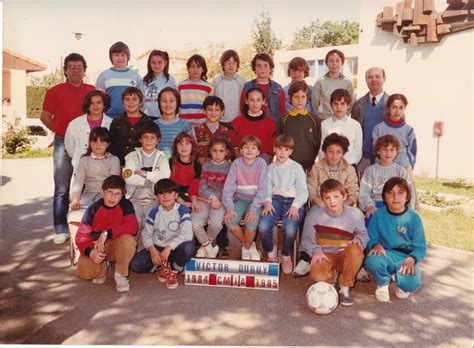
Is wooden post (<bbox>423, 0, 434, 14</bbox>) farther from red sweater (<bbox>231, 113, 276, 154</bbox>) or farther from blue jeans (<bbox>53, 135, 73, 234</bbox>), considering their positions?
blue jeans (<bbox>53, 135, 73, 234</bbox>)

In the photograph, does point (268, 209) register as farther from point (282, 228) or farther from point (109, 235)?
point (109, 235)

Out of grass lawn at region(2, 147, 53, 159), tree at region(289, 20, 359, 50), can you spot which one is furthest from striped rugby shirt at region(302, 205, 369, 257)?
tree at region(289, 20, 359, 50)

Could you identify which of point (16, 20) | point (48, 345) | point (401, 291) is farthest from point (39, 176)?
point (401, 291)

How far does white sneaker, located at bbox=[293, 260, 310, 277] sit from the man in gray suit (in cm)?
137

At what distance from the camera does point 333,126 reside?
4695 millimetres

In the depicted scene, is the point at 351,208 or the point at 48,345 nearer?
the point at 48,345

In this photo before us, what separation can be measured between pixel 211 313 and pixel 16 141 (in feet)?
33.9

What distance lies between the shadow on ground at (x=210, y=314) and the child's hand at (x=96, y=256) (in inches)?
10.5

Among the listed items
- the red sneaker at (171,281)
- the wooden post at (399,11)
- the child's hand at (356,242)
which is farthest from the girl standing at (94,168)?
the wooden post at (399,11)

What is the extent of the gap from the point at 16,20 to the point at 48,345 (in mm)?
2932

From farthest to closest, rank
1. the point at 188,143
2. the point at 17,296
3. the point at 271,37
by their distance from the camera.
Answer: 1. the point at 271,37
2. the point at 188,143
3. the point at 17,296

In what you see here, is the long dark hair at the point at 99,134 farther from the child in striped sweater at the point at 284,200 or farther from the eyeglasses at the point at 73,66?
the child in striped sweater at the point at 284,200

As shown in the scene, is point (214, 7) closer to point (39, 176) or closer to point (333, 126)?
point (333, 126)

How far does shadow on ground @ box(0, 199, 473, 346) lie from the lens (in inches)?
125
